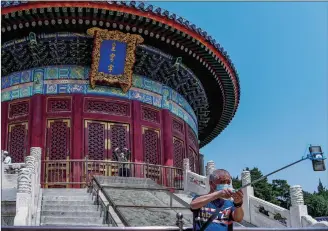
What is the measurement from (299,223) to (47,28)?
823 centimetres

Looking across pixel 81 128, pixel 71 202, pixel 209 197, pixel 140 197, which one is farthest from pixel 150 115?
pixel 209 197

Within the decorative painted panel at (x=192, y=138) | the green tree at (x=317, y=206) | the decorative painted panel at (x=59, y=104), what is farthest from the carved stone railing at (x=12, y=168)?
the green tree at (x=317, y=206)

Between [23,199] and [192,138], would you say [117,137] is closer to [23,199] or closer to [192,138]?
[192,138]

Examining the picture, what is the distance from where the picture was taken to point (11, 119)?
13.5 metres

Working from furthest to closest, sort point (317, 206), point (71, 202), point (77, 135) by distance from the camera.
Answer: point (317, 206) → point (77, 135) → point (71, 202)

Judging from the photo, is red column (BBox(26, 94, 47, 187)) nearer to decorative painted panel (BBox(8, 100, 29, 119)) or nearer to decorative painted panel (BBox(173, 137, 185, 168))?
decorative painted panel (BBox(8, 100, 29, 119))

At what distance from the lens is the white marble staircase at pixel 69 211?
25.8 ft

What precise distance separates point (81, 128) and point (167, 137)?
2.73 metres

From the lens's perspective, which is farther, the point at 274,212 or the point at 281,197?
the point at 281,197

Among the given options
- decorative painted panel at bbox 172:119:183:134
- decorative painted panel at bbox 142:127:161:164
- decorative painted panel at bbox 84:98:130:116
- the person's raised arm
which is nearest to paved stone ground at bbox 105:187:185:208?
decorative painted panel at bbox 142:127:161:164

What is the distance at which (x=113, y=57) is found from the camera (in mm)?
13328

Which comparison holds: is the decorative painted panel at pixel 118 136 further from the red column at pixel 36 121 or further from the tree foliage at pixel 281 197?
the tree foliage at pixel 281 197

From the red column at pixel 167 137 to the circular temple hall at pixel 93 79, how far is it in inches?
1.2

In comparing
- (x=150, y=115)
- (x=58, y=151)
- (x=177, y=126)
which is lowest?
(x=58, y=151)
